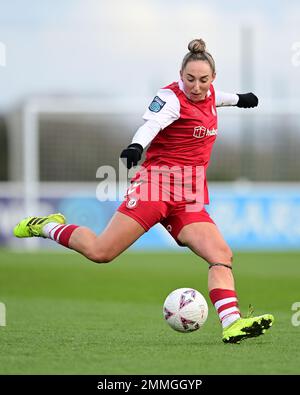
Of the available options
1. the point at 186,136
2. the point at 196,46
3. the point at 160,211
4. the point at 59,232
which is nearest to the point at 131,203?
the point at 160,211

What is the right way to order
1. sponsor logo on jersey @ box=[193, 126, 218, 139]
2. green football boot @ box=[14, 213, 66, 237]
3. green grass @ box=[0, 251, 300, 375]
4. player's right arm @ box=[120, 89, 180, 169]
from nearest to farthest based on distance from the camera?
green grass @ box=[0, 251, 300, 375], player's right arm @ box=[120, 89, 180, 169], sponsor logo on jersey @ box=[193, 126, 218, 139], green football boot @ box=[14, 213, 66, 237]

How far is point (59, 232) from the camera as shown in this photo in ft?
27.2

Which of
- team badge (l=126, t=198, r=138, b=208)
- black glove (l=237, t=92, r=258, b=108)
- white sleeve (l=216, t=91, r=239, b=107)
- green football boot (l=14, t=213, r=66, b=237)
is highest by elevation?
black glove (l=237, t=92, r=258, b=108)

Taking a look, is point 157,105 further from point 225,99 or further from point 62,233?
point 62,233

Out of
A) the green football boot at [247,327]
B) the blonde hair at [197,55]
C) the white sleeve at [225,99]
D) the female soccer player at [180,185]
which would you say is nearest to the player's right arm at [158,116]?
the female soccer player at [180,185]

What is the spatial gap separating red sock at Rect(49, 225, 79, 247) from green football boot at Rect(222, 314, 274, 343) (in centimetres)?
154

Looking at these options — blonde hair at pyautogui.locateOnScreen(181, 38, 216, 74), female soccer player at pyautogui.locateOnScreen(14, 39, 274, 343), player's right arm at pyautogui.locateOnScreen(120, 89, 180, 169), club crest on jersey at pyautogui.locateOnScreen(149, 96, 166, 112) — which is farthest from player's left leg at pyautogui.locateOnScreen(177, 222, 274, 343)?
blonde hair at pyautogui.locateOnScreen(181, 38, 216, 74)

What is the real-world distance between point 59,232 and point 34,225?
0.41 m

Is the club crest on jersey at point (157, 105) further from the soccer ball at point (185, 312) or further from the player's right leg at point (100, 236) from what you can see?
the soccer ball at point (185, 312)

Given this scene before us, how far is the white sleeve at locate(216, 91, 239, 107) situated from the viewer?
8.34 meters

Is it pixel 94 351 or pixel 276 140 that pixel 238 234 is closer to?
pixel 276 140

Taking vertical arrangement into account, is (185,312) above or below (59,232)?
below

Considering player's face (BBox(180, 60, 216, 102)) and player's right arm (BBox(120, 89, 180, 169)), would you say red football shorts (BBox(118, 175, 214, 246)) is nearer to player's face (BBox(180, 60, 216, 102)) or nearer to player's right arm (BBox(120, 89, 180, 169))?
player's right arm (BBox(120, 89, 180, 169))

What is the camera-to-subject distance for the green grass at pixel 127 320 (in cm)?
646
